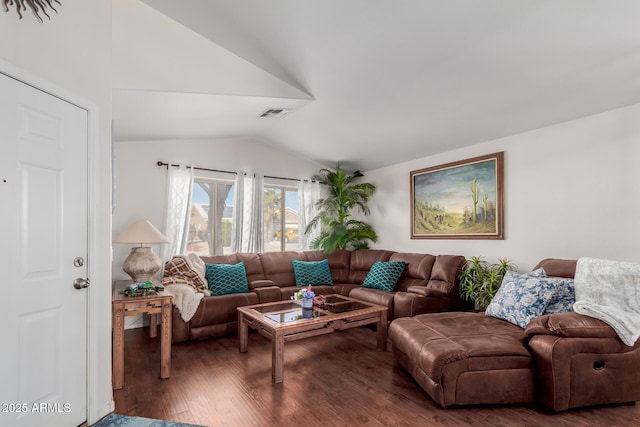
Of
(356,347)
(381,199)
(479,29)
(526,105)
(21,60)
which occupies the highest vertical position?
(479,29)

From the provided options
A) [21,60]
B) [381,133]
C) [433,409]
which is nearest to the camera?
[21,60]

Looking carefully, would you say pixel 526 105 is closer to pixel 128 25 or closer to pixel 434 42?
pixel 434 42

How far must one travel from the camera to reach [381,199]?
18.0ft

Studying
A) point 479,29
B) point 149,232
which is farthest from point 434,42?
point 149,232

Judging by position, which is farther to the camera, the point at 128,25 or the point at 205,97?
the point at 205,97

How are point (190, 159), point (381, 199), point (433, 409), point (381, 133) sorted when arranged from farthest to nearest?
point (381, 199)
point (190, 159)
point (381, 133)
point (433, 409)

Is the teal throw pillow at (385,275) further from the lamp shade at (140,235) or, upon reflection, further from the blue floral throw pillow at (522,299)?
the lamp shade at (140,235)

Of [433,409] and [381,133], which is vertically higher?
[381,133]

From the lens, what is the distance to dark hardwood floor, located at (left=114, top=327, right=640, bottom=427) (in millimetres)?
2090

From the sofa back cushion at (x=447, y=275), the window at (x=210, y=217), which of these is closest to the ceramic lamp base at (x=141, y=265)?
the window at (x=210, y=217)

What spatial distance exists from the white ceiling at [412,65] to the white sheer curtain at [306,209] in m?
1.53

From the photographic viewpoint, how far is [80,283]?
6.48ft

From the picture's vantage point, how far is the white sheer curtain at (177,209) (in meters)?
4.30

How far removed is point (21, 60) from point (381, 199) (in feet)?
15.0
